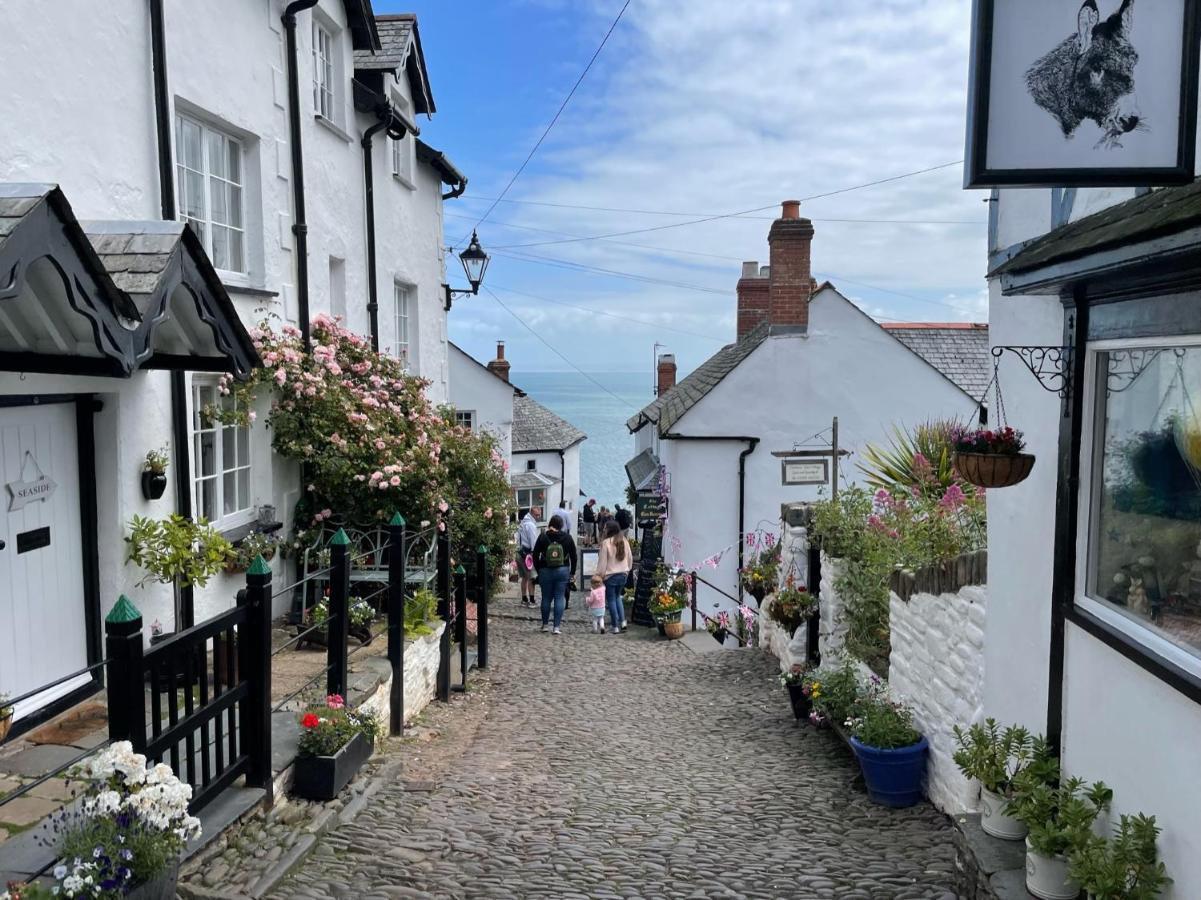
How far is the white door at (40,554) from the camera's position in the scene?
216 inches

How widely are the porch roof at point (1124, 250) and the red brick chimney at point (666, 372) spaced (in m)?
28.5

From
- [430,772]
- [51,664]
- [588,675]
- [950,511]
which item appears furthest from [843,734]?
[51,664]

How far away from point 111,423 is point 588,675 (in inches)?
235

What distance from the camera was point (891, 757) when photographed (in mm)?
5730

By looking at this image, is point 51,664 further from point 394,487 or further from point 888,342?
point 888,342

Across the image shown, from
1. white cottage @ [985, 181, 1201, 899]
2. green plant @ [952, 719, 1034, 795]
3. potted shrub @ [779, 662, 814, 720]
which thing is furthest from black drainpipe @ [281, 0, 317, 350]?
green plant @ [952, 719, 1034, 795]

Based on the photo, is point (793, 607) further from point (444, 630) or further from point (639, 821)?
point (639, 821)

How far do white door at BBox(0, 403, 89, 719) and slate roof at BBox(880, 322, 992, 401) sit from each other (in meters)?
16.1

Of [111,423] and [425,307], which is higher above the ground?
[425,307]

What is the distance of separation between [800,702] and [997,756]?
3.71 m

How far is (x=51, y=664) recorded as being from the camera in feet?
19.5

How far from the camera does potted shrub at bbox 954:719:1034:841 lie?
163 inches

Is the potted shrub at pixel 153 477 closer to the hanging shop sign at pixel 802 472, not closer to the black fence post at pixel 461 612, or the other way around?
the black fence post at pixel 461 612

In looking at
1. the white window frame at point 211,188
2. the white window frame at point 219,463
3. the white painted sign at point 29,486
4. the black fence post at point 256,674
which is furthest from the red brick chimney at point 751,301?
the black fence post at point 256,674
